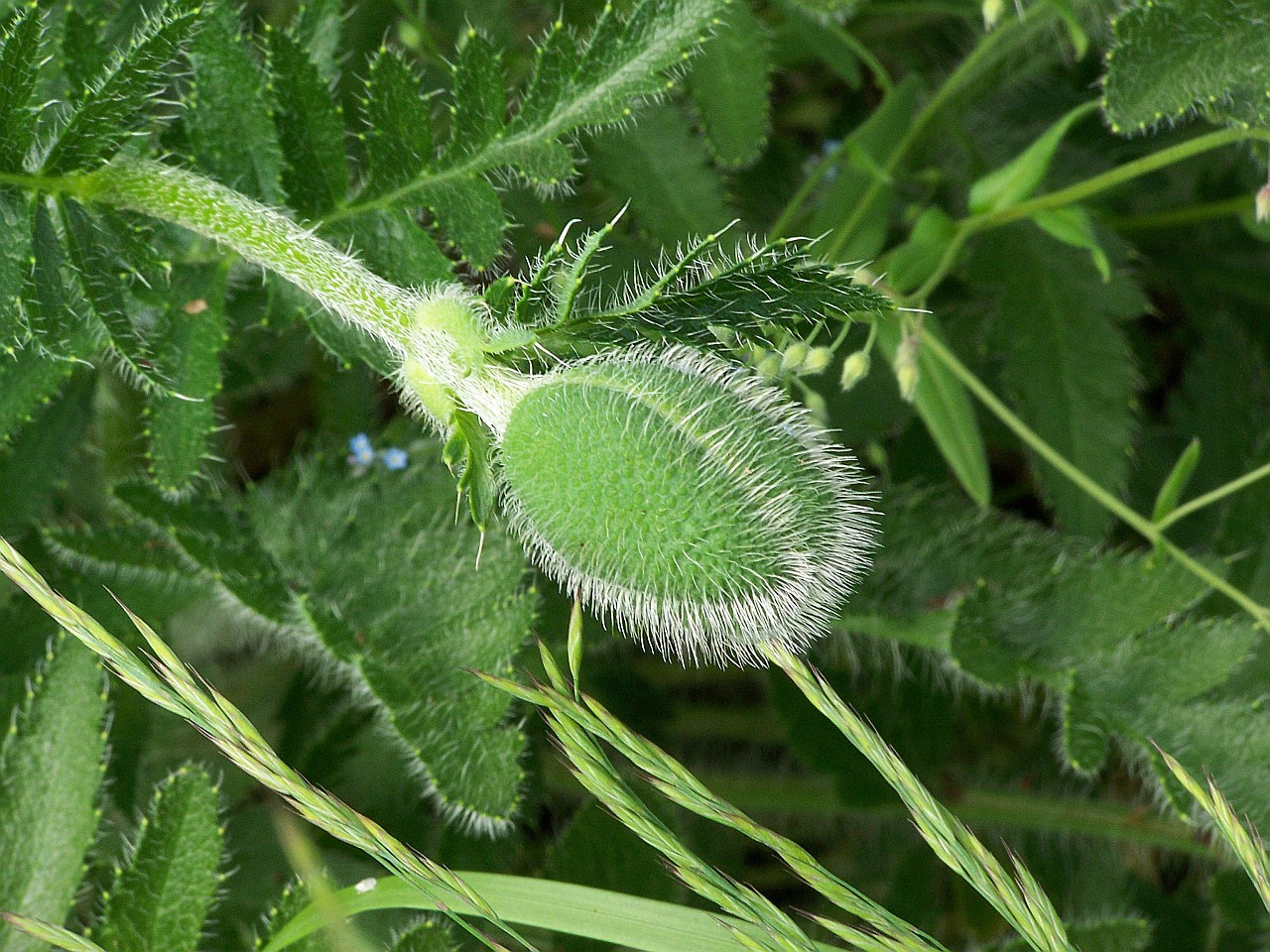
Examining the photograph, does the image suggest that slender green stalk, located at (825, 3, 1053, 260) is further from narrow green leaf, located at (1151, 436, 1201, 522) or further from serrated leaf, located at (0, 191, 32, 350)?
serrated leaf, located at (0, 191, 32, 350)

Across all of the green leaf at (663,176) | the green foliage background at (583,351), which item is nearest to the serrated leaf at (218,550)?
the green foliage background at (583,351)

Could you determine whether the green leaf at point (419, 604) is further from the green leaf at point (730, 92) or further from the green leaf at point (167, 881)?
the green leaf at point (730, 92)

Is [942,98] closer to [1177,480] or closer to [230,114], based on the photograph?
[1177,480]

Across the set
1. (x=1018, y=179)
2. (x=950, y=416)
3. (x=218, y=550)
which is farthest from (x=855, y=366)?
(x=218, y=550)

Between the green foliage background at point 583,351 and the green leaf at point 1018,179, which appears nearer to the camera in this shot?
the green foliage background at point 583,351

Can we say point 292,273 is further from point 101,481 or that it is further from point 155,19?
point 101,481

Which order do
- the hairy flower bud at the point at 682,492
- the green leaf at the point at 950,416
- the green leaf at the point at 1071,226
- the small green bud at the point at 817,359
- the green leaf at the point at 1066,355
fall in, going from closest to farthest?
the hairy flower bud at the point at 682,492 → the small green bud at the point at 817,359 → the green leaf at the point at 1071,226 → the green leaf at the point at 950,416 → the green leaf at the point at 1066,355
